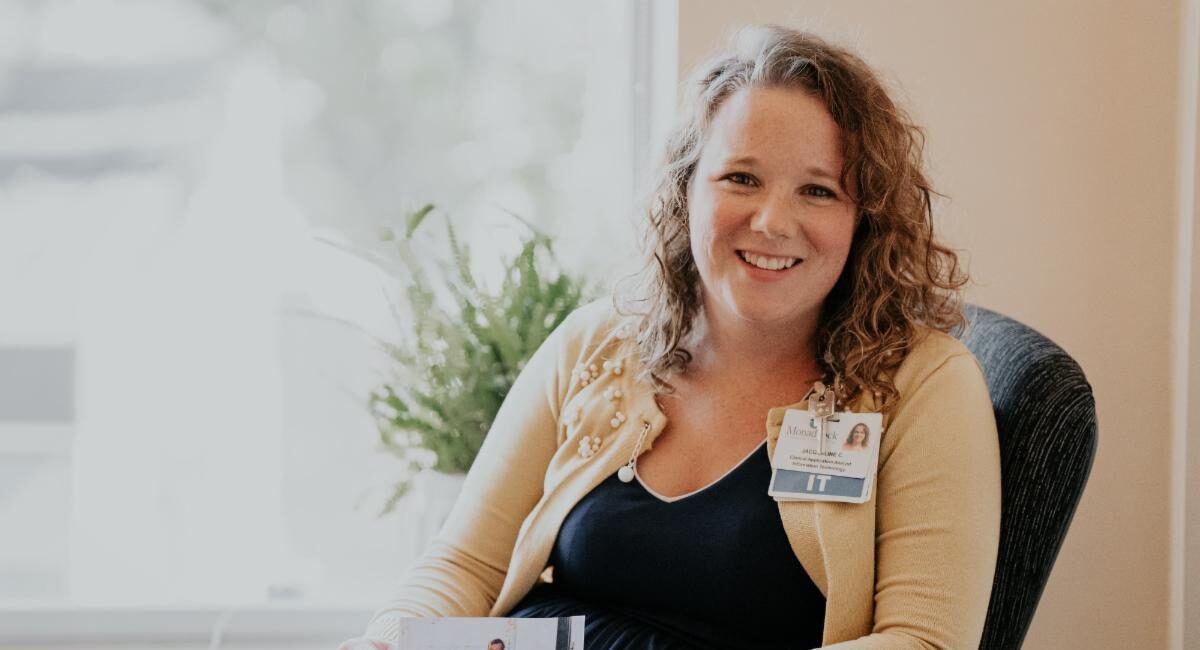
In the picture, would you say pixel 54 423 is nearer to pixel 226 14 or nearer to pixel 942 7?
pixel 226 14

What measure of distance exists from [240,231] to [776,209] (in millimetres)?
1515

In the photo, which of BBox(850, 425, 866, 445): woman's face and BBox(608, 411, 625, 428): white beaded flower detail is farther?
BBox(608, 411, 625, 428): white beaded flower detail

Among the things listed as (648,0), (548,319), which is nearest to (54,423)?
(548,319)

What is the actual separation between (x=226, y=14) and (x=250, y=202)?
1.33ft

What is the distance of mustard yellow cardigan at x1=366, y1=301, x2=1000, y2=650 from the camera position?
1336 mm

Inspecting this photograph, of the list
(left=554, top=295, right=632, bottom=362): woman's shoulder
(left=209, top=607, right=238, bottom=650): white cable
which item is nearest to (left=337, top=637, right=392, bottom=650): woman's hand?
(left=554, top=295, right=632, bottom=362): woman's shoulder

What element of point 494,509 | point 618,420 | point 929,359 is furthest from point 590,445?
point 929,359

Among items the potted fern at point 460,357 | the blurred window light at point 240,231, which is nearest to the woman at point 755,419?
the potted fern at point 460,357

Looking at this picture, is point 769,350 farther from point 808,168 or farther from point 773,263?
point 808,168

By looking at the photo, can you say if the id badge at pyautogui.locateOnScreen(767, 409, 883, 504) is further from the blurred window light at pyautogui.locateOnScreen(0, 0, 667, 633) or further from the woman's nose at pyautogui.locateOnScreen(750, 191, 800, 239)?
the blurred window light at pyautogui.locateOnScreen(0, 0, 667, 633)

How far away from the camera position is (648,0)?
2.44 meters

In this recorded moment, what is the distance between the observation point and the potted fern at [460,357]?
2.09 meters

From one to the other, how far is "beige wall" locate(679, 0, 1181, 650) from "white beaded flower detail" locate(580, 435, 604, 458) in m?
0.84

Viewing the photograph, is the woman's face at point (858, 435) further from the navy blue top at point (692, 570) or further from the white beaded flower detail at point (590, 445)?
the white beaded flower detail at point (590, 445)
